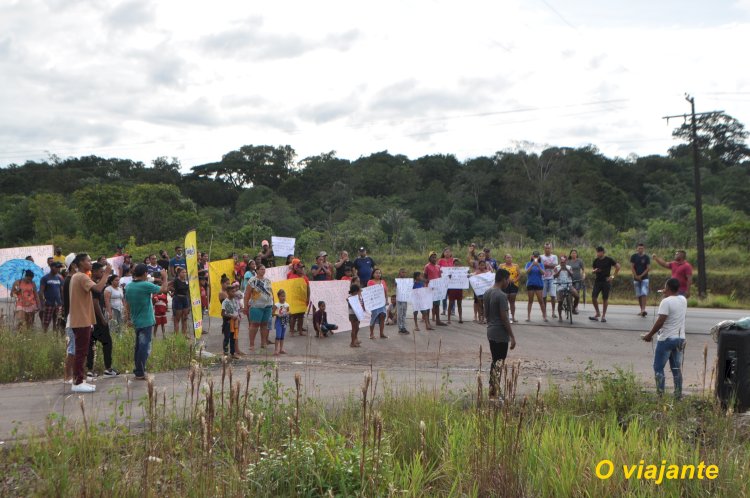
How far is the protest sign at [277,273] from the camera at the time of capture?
1877 cm

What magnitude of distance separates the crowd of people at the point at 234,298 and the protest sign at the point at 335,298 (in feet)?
0.87

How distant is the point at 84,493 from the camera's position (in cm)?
498

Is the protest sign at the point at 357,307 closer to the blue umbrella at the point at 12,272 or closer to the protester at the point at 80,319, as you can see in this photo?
the protester at the point at 80,319

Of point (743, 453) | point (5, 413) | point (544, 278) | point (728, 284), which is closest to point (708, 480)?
point (743, 453)

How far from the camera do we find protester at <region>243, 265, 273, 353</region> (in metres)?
15.0

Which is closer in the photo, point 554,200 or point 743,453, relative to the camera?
point 743,453

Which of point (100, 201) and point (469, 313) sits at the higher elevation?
point (100, 201)

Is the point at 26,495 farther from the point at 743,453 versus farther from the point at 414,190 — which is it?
the point at 414,190

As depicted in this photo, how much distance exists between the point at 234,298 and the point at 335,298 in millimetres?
3807

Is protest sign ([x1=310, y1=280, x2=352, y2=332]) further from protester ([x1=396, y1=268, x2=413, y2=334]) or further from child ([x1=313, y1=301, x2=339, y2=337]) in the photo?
protester ([x1=396, y1=268, x2=413, y2=334])

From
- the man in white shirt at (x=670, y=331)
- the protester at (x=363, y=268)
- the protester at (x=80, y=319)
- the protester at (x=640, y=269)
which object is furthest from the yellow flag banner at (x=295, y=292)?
the man in white shirt at (x=670, y=331)

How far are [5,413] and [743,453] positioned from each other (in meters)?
8.41

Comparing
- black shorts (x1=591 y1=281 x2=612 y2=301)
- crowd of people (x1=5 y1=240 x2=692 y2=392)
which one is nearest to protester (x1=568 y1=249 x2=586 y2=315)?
crowd of people (x1=5 y1=240 x2=692 y2=392)

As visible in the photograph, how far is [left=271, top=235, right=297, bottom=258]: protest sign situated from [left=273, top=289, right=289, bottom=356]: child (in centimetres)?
566
